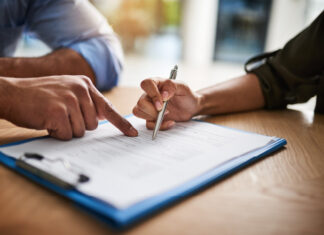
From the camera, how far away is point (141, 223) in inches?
12.9

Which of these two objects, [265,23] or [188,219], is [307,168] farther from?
[265,23]

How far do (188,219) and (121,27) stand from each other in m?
7.84

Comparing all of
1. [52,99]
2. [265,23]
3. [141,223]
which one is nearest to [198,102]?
[52,99]

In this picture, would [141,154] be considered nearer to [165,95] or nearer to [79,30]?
[165,95]

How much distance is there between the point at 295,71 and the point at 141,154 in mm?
645

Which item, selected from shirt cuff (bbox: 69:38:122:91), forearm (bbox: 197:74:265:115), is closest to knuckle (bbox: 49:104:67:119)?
forearm (bbox: 197:74:265:115)

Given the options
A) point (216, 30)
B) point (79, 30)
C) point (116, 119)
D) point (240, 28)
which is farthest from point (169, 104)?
Result: point (240, 28)

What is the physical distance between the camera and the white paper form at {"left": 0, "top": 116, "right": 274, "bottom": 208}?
0.37 metres

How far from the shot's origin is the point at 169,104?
0.75 m

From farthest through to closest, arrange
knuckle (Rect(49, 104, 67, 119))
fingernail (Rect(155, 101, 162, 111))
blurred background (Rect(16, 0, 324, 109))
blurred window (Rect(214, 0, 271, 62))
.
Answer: blurred window (Rect(214, 0, 271, 62)), blurred background (Rect(16, 0, 324, 109)), fingernail (Rect(155, 101, 162, 111)), knuckle (Rect(49, 104, 67, 119))

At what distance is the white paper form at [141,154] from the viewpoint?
0.37 m

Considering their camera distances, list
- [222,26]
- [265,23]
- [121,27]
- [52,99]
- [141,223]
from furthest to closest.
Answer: [121,27] → [222,26] → [265,23] → [52,99] → [141,223]

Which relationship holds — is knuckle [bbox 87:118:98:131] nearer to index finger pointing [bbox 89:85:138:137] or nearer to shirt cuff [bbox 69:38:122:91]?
index finger pointing [bbox 89:85:138:137]

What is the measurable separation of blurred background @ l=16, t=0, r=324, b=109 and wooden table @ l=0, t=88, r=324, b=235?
12.7ft
